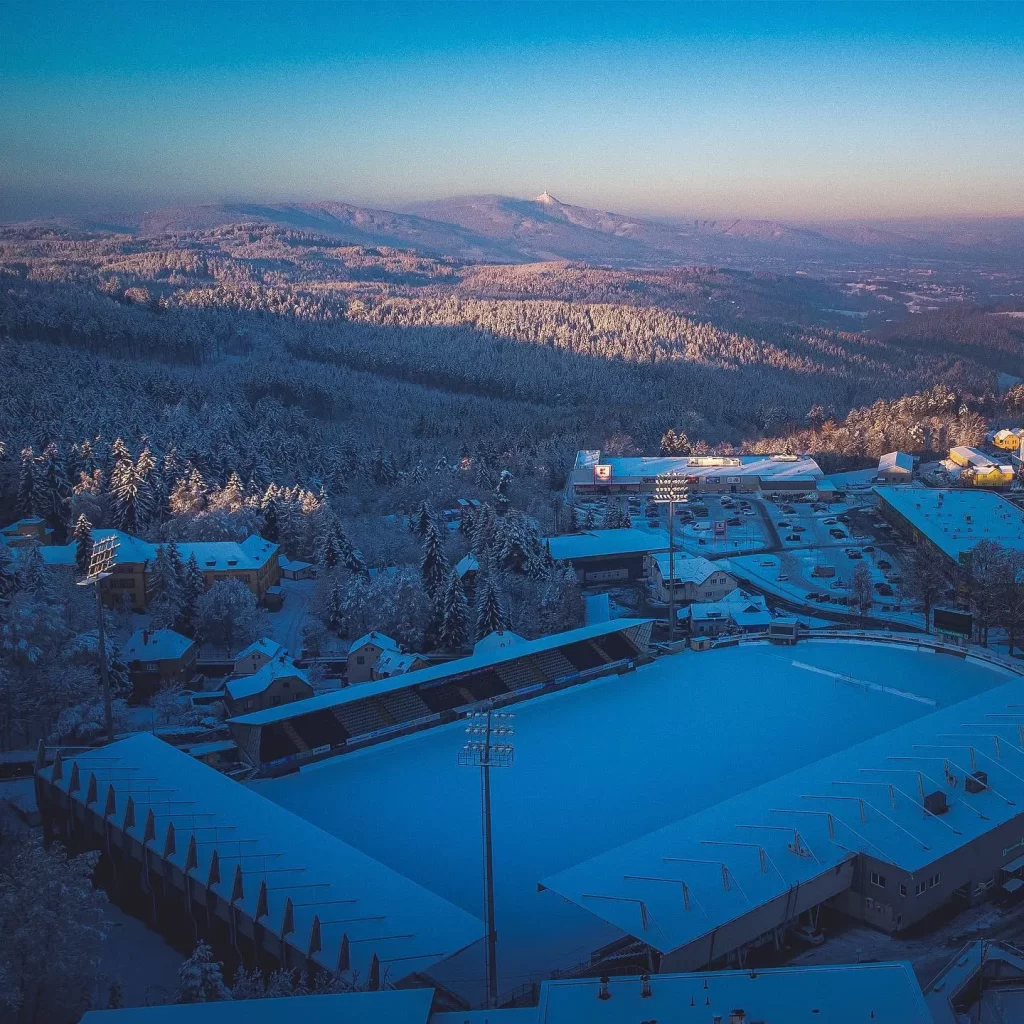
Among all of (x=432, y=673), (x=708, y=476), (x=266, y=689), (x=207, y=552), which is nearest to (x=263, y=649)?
(x=266, y=689)

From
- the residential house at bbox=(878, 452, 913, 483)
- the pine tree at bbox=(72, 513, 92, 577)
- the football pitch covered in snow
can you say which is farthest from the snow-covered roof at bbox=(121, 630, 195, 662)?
the residential house at bbox=(878, 452, 913, 483)

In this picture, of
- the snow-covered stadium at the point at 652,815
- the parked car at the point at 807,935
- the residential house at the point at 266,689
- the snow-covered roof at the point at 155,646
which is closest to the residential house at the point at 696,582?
the snow-covered stadium at the point at 652,815

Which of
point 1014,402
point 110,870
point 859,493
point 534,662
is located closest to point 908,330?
point 1014,402

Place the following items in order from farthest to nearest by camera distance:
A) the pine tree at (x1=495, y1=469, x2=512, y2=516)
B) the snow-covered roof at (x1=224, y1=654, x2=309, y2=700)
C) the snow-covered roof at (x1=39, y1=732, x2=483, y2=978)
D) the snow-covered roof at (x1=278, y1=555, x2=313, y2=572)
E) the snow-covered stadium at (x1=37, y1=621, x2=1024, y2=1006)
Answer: the pine tree at (x1=495, y1=469, x2=512, y2=516) → the snow-covered roof at (x1=278, y1=555, x2=313, y2=572) → the snow-covered roof at (x1=224, y1=654, x2=309, y2=700) → the snow-covered stadium at (x1=37, y1=621, x2=1024, y2=1006) → the snow-covered roof at (x1=39, y1=732, x2=483, y2=978)

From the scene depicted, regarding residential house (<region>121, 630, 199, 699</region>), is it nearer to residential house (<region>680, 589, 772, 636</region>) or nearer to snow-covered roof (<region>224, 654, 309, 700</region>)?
snow-covered roof (<region>224, 654, 309, 700</region>)

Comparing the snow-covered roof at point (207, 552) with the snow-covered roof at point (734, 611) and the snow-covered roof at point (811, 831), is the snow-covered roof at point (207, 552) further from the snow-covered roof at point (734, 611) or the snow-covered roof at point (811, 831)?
the snow-covered roof at point (811, 831)

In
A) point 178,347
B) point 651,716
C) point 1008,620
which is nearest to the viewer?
point 651,716

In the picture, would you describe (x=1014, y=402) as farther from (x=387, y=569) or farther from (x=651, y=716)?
(x=651, y=716)
